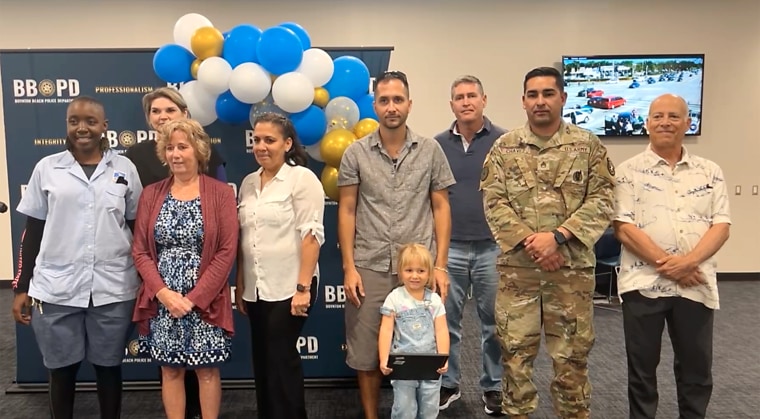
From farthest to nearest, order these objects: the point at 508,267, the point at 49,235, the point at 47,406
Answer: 1. the point at 47,406
2. the point at 508,267
3. the point at 49,235

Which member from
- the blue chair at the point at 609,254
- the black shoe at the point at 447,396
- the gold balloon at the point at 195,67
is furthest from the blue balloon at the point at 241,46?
the blue chair at the point at 609,254

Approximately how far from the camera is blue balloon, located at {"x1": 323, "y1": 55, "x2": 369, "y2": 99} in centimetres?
294

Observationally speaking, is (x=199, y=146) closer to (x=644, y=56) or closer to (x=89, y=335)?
(x=89, y=335)

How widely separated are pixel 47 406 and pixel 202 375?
141 centimetres

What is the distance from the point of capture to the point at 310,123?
2.84 m

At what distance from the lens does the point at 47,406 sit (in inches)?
119

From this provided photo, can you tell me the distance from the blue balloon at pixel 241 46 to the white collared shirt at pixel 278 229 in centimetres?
84

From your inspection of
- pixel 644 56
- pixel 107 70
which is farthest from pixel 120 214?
pixel 644 56

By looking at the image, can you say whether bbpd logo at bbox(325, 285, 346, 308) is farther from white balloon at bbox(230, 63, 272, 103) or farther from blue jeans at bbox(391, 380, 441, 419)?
white balloon at bbox(230, 63, 272, 103)

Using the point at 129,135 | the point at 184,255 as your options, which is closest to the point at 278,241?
the point at 184,255

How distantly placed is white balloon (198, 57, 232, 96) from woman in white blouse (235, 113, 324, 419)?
63 cm

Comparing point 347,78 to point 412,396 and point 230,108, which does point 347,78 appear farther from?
point 412,396

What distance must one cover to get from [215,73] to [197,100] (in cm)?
21

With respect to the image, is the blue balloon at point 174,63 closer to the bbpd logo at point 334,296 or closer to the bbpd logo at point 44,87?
the bbpd logo at point 44,87
